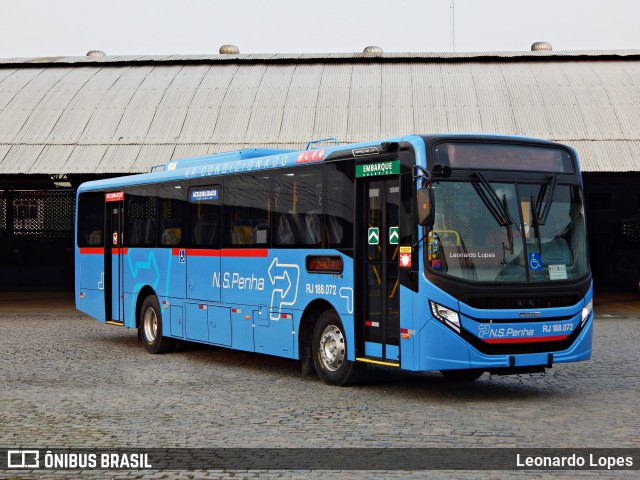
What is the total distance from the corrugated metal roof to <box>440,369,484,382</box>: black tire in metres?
15.3

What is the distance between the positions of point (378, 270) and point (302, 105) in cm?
2132

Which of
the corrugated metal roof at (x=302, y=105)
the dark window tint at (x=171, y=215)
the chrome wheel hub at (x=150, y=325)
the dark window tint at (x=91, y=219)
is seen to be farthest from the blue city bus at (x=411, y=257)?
the corrugated metal roof at (x=302, y=105)

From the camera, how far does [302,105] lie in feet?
109

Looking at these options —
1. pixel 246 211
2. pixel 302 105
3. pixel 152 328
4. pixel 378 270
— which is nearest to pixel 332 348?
pixel 378 270

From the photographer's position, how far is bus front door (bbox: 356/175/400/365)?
12.2m

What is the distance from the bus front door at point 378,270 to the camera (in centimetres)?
1223

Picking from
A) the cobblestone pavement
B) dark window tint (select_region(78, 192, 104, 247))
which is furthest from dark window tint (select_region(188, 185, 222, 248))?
dark window tint (select_region(78, 192, 104, 247))

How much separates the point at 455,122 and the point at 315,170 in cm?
1847

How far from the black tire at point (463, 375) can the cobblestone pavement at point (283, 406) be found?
162 mm

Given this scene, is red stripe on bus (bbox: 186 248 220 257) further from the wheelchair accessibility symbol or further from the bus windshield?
the wheelchair accessibility symbol

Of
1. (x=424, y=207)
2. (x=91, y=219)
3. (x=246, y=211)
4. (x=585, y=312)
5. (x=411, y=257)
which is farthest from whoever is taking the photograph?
(x=91, y=219)

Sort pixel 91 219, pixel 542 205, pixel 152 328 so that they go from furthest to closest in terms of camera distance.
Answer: pixel 91 219
pixel 152 328
pixel 542 205

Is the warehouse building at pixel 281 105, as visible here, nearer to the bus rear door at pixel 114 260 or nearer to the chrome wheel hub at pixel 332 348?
the bus rear door at pixel 114 260

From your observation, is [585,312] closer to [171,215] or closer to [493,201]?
[493,201]
